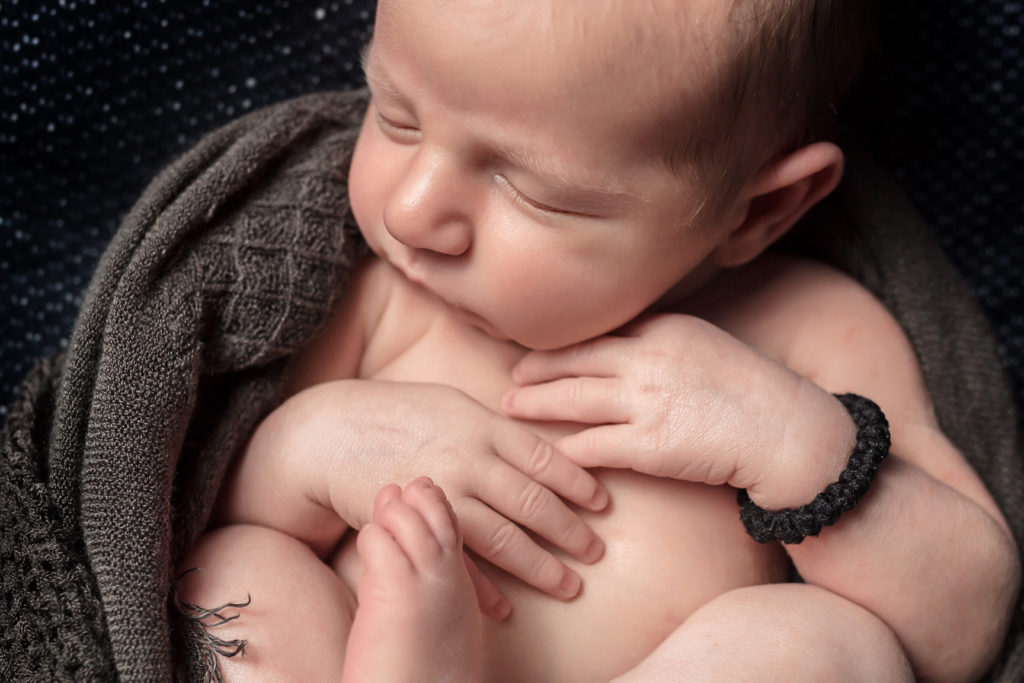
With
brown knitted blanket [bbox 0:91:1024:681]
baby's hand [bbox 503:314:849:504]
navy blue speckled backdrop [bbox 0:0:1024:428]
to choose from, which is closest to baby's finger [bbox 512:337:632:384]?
baby's hand [bbox 503:314:849:504]

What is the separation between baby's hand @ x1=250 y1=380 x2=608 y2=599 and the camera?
100cm

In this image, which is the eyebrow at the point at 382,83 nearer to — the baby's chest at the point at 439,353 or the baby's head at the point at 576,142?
the baby's head at the point at 576,142

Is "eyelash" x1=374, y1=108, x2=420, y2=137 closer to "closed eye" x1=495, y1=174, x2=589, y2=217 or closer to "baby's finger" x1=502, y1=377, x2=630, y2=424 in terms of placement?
"closed eye" x1=495, y1=174, x2=589, y2=217

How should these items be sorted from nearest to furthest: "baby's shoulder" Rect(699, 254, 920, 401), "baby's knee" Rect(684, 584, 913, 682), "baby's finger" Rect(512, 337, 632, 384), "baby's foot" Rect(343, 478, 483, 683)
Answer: "baby's foot" Rect(343, 478, 483, 683) → "baby's knee" Rect(684, 584, 913, 682) → "baby's finger" Rect(512, 337, 632, 384) → "baby's shoulder" Rect(699, 254, 920, 401)

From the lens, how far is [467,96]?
88 cm

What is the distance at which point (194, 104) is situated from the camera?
1.27m

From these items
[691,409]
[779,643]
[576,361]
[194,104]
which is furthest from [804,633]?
[194,104]

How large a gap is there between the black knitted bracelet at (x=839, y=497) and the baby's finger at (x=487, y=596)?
0.26m

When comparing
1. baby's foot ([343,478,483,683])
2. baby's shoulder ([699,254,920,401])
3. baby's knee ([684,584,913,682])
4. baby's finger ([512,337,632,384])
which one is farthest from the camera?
baby's shoulder ([699,254,920,401])

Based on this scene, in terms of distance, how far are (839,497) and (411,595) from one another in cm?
42

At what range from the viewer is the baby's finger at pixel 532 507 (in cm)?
101

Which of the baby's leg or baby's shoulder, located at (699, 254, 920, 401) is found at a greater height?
baby's shoulder, located at (699, 254, 920, 401)

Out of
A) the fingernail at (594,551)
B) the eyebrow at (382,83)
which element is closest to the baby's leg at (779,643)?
the fingernail at (594,551)

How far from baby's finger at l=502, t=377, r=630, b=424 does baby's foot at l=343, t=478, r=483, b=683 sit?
22 centimetres
